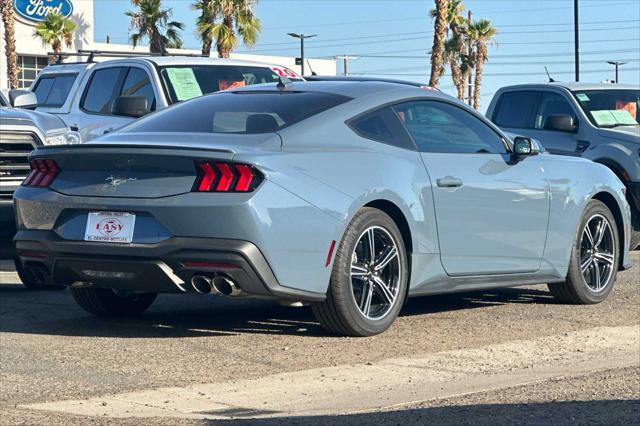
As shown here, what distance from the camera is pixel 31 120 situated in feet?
35.3

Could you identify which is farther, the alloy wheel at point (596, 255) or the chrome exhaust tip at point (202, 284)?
the alloy wheel at point (596, 255)

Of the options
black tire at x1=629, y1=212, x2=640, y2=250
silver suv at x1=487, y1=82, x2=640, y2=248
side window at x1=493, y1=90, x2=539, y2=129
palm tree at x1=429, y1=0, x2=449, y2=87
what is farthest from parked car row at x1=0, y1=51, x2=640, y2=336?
palm tree at x1=429, y1=0, x2=449, y2=87

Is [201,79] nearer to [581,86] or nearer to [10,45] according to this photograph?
[581,86]

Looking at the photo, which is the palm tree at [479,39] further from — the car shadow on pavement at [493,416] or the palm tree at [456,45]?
the car shadow on pavement at [493,416]

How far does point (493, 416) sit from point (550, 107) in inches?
406

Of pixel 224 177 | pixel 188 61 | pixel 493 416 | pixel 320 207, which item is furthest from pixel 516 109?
pixel 493 416

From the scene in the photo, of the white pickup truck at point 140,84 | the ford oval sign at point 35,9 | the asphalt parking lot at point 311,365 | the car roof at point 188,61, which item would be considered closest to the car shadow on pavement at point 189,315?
the asphalt parking lot at point 311,365

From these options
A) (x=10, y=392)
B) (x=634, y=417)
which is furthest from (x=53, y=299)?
(x=634, y=417)

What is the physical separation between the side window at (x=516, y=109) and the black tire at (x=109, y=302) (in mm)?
7946

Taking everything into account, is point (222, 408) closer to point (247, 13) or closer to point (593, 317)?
point (593, 317)

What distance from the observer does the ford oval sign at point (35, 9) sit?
49.4 metres

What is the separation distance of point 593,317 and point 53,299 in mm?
4105

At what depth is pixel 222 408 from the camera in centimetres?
582

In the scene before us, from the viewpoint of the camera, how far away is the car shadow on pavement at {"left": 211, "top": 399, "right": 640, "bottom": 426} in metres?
5.47
